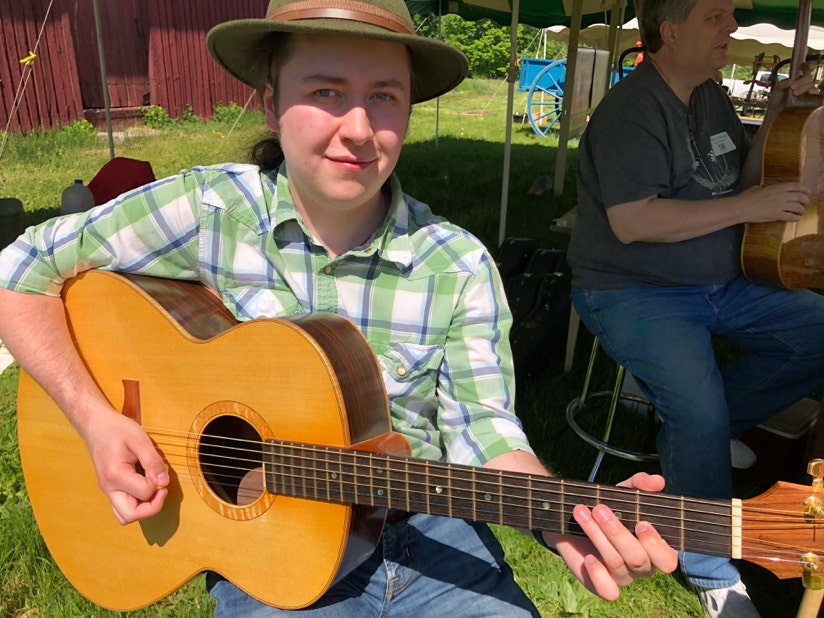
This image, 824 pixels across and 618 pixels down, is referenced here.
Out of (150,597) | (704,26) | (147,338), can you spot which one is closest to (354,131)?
(147,338)

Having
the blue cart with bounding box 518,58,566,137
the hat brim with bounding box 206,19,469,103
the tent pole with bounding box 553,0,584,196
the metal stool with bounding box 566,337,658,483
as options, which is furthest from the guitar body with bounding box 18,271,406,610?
the blue cart with bounding box 518,58,566,137

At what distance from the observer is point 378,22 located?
54.4 inches

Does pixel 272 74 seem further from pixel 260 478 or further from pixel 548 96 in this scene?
pixel 548 96

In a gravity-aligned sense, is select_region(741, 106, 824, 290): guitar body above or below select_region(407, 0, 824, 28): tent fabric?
below

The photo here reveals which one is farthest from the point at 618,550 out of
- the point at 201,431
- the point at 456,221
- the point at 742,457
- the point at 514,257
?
the point at 456,221

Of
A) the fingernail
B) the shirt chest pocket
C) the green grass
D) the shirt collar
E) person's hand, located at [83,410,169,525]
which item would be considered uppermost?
the shirt collar

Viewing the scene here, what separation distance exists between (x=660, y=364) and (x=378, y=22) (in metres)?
1.57

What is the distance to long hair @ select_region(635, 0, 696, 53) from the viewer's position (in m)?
2.50

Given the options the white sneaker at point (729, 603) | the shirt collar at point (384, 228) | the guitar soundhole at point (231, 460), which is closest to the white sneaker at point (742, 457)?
the white sneaker at point (729, 603)

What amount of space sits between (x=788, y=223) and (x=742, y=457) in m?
1.11

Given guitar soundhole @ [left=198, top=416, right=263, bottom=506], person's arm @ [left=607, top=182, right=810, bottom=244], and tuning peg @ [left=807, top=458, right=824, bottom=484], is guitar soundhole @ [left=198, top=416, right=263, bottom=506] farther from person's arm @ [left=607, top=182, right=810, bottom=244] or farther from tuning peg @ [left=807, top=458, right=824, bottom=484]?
person's arm @ [left=607, top=182, right=810, bottom=244]

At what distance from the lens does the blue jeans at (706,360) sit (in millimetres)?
2336

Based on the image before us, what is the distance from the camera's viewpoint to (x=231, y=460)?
5.23ft

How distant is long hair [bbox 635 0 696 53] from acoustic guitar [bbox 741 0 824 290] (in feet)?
1.56
